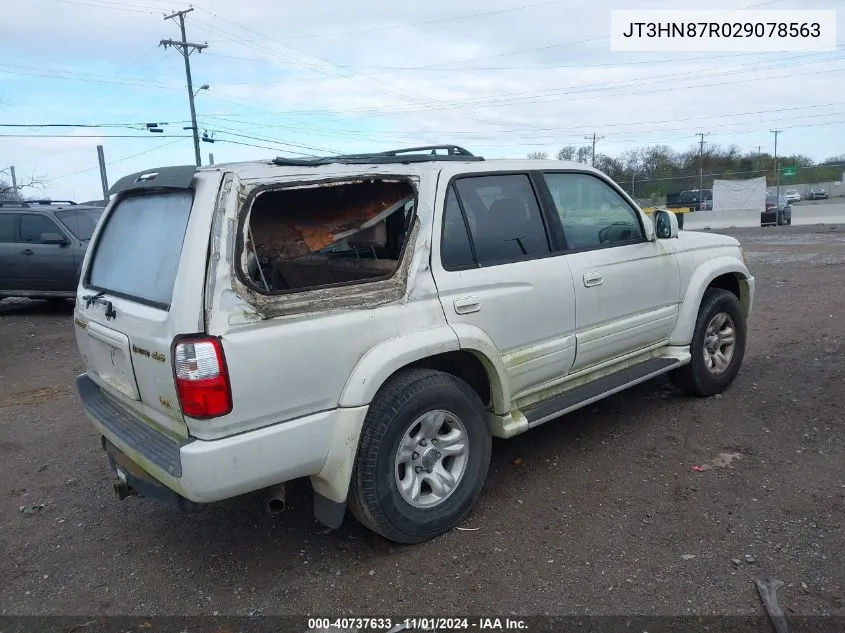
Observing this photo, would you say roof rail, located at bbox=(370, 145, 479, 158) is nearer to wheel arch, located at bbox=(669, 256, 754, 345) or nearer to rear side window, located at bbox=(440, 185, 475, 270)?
rear side window, located at bbox=(440, 185, 475, 270)

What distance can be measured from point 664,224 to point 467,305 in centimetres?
195

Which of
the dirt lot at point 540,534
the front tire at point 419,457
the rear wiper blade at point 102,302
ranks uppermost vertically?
the rear wiper blade at point 102,302

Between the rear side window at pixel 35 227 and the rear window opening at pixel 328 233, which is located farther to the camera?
the rear side window at pixel 35 227

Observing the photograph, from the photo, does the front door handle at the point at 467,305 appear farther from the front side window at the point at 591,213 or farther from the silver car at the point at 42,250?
the silver car at the point at 42,250

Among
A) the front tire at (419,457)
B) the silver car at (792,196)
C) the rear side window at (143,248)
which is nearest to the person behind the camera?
the rear side window at (143,248)

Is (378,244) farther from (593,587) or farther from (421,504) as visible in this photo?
(593,587)

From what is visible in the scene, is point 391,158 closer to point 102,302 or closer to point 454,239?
point 454,239

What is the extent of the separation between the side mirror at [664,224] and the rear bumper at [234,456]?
270 cm

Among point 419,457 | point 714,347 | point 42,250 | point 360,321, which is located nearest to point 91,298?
point 360,321

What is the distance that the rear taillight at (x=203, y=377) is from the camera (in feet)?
8.33

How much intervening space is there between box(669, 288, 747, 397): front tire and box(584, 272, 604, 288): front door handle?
122cm


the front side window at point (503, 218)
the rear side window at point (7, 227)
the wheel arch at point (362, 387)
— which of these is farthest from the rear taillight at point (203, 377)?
the rear side window at point (7, 227)

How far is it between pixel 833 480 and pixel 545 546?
1.80m

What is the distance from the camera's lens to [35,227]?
10.5m
